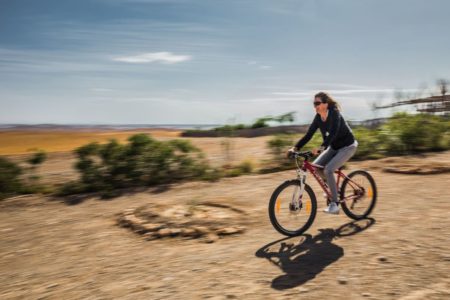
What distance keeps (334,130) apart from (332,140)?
167 millimetres

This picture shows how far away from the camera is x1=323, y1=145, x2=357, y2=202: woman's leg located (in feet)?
20.3

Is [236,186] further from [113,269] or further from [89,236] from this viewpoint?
[113,269]

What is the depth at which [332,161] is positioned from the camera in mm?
6238

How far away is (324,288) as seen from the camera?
4176 millimetres

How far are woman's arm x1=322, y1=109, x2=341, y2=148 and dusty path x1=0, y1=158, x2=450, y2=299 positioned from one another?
1.47 meters

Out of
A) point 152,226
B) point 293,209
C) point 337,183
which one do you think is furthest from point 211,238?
point 337,183

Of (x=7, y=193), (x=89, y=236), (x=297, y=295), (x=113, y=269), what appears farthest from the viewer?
(x=7, y=193)

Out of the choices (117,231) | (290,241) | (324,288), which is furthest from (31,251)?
(324,288)

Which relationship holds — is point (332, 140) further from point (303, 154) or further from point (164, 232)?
point (164, 232)

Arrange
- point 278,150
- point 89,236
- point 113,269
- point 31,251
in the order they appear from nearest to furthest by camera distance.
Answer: point 113,269, point 31,251, point 89,236, point 278,150

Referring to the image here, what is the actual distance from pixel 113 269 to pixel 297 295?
2576mm

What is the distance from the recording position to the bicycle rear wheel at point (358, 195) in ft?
21.9

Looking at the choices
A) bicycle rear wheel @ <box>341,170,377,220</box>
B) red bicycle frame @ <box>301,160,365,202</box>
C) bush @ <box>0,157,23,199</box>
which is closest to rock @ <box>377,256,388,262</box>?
red bicycle frame @ <box>301,160,365,202</box>

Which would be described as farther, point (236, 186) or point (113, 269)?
point (236, 186)
